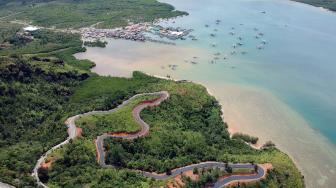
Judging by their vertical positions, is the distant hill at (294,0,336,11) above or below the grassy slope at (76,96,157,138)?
above

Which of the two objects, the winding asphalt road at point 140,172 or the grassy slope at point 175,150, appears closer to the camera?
the grassy slope at point 175,150

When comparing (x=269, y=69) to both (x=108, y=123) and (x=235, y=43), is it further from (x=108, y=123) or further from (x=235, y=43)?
(x=108, y=123)

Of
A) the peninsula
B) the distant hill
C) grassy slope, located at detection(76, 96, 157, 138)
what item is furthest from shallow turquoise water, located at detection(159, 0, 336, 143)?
grassy slope, located at detection(76, 96, 157, 138)

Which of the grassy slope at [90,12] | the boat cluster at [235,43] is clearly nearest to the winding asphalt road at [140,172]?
the boat cluster at [235,43]

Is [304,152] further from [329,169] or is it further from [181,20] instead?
[181,20]

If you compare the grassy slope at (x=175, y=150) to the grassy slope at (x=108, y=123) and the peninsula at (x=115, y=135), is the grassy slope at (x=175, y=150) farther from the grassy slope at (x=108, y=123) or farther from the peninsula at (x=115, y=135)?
the grassy slope at (x=108, y=123)

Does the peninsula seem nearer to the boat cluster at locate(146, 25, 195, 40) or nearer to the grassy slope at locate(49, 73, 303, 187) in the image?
the grassy slope at locate(49, 73, 303, 187)

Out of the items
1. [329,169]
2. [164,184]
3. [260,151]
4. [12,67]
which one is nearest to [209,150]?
[260,151]

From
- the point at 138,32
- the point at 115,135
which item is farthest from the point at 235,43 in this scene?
the point at 115,135

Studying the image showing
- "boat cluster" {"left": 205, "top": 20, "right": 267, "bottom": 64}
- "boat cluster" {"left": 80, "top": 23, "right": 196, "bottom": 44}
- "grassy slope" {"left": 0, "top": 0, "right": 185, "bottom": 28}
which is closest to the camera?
"boat cluster" {"left": 205, "top": 20, "right": 267, "bottom": 64}
